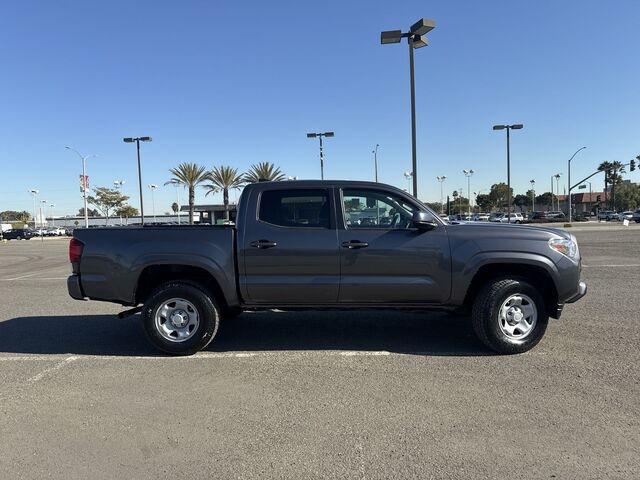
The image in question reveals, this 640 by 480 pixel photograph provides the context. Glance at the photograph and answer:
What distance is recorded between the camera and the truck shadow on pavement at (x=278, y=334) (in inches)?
229

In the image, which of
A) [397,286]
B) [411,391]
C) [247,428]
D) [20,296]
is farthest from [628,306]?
[20,296]

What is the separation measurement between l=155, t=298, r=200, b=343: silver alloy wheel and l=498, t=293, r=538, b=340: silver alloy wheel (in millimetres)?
3381

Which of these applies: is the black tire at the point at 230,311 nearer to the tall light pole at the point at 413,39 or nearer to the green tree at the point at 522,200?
the tall light pole at the point at 413,39

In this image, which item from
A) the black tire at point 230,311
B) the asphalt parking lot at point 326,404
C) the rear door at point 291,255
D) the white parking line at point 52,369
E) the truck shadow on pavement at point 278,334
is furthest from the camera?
→ the black tire at point 230,311

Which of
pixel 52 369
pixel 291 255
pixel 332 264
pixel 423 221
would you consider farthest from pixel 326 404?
pixel 52 369

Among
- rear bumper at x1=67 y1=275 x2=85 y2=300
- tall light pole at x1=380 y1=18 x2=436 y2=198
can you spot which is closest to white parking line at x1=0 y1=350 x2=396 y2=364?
rear bumper at x1=67 y1=275 x2=85 y2=300

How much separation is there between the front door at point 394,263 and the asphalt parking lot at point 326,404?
677mm

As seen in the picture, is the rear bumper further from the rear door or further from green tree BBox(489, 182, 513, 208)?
green tree BBox(489, 182, 513, 208)

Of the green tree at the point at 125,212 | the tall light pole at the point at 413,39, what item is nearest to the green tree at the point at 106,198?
the green tree at the point at 125,212

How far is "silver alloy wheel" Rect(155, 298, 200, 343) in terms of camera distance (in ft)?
18.1

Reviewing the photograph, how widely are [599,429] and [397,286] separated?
2291 mm

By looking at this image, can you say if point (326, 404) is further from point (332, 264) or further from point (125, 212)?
point (125, 212)

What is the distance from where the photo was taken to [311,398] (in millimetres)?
4281

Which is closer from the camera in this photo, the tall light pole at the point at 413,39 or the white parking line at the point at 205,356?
the white parking line at the point at 205,356
